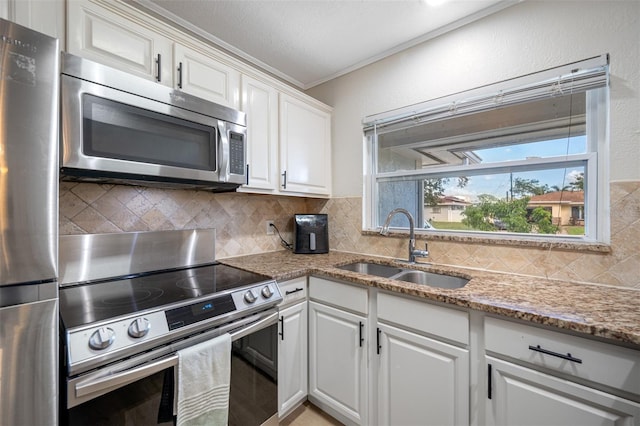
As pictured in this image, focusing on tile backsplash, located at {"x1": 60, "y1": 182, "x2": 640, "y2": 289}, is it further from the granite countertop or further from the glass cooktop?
the glass cooktop

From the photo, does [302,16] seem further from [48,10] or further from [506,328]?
[506,328]

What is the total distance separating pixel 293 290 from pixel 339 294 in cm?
27

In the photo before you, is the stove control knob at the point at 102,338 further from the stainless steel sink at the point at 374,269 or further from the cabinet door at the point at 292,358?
the stainless steel sink at the point at 374,269

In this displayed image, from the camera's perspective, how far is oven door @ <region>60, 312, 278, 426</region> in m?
Result: 0.82

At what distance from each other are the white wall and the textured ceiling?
0.36ft

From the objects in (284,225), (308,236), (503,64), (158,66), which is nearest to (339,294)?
(308,236)

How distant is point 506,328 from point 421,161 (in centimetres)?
123

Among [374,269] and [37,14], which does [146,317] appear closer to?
[37,14]

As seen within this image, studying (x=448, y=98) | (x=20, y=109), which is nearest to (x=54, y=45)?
(x=20, y=109)

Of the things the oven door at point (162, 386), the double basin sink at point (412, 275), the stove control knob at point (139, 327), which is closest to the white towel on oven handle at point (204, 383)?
the oven door at point (162, 386)

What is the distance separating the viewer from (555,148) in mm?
1448

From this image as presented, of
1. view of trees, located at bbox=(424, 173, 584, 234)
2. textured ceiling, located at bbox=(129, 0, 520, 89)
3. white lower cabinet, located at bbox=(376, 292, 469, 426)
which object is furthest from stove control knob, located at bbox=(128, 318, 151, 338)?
view of trees, located at bbox=(424, 173, 584, 234)

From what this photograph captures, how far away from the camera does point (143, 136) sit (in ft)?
3.98

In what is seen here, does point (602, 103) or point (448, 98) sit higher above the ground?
point (448, 98)
